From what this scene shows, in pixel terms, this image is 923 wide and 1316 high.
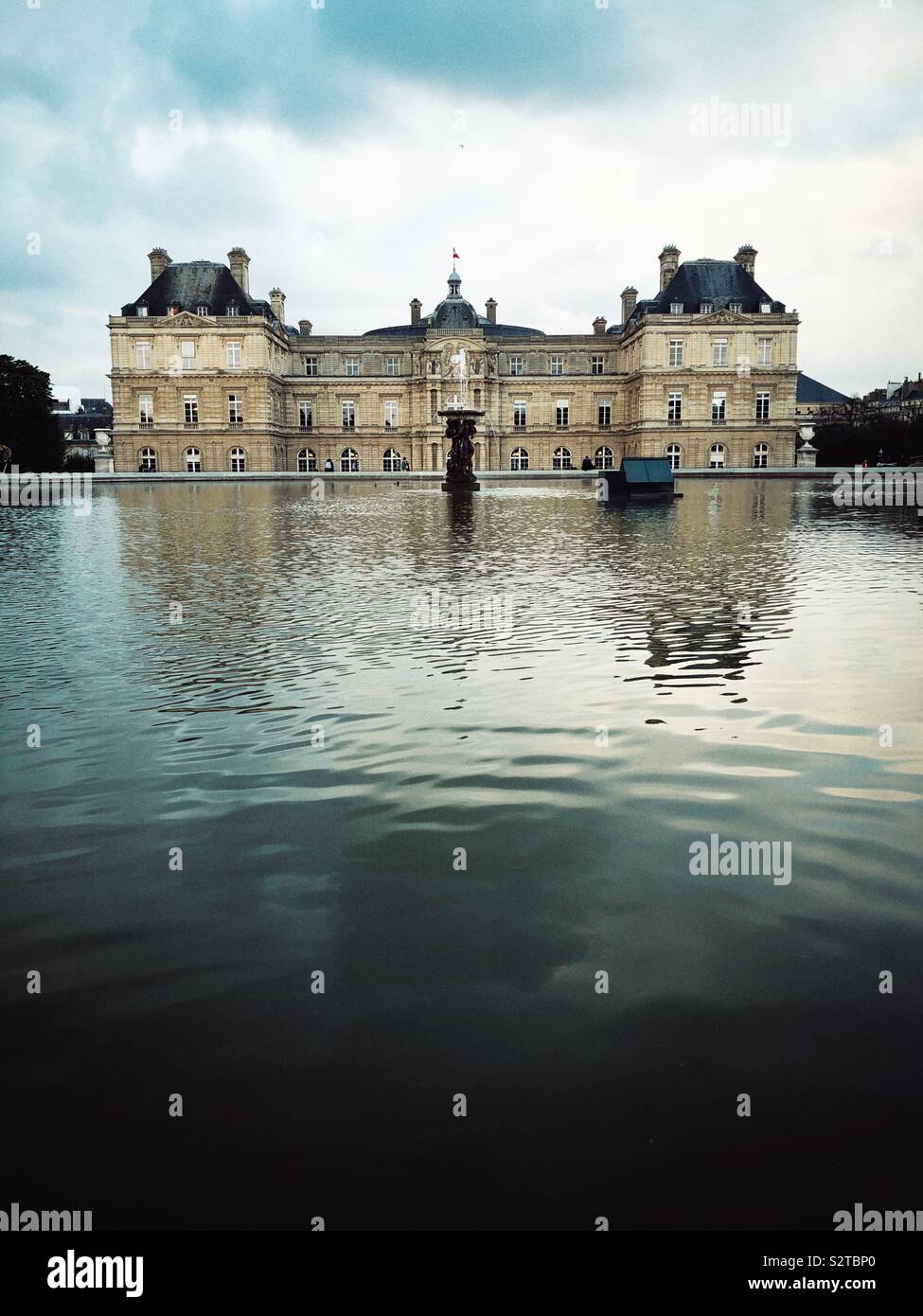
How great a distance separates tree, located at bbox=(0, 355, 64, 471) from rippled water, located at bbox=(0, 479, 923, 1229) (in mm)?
61057

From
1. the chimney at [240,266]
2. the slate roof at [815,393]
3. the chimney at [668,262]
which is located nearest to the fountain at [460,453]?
the chimney at [240,266]

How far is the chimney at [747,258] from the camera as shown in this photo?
7138 cm

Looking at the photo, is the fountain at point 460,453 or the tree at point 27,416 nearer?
the fountain at point 460,453

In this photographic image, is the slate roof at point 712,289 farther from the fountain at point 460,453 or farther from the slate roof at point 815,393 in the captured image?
the slate roof at point 815,393

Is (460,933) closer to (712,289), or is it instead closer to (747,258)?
(712,289)

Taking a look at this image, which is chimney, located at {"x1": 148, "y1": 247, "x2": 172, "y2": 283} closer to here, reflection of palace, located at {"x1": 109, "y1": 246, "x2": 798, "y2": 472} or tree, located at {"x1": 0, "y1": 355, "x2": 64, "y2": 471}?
reflection of palace, located at {"x1": 109, "y1": 246, "x2": 798, "y2": 472}

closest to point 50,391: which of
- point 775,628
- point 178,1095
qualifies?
point 775,628

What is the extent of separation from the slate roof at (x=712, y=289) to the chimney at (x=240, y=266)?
97.6 ft

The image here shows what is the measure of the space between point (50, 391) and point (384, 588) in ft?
208

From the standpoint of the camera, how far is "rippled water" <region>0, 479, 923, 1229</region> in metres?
2.49

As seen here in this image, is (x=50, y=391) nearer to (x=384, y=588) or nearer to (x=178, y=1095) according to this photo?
(x=384, y=588)

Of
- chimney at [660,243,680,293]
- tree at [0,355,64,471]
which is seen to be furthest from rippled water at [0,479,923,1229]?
chimney at [660,243,680,293]

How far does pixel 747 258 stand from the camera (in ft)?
235

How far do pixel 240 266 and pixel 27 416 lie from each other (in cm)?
1939
